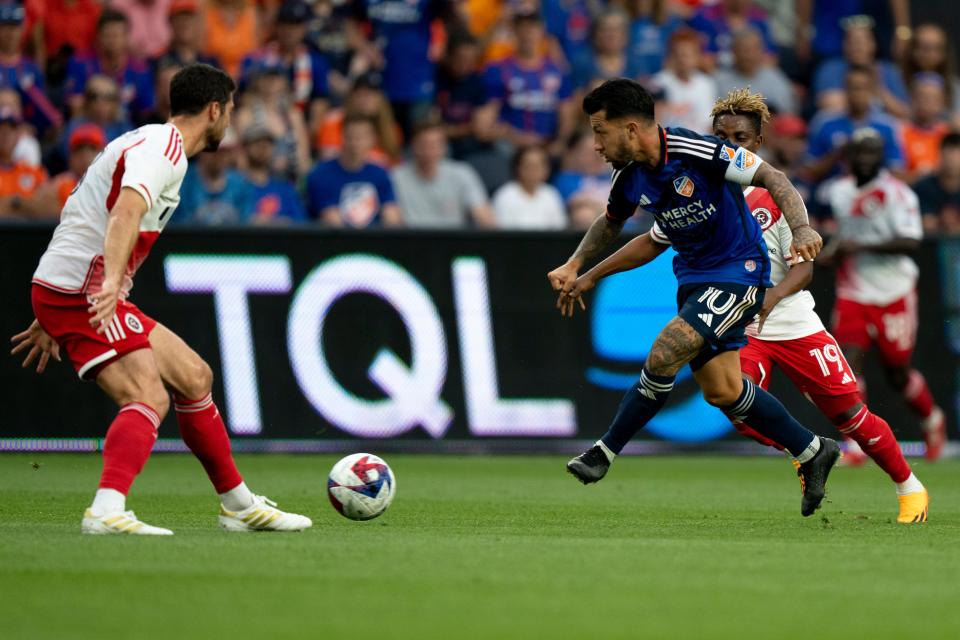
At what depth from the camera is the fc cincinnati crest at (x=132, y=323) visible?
730cm

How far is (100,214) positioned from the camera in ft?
24.3

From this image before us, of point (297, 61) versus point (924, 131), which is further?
point (924, 131)

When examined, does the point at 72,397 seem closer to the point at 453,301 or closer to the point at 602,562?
the point at 453,301

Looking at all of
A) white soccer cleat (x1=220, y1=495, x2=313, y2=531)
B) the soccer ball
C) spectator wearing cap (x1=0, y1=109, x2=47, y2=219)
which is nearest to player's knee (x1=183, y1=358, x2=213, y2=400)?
white soccer cleat (x1=220, y1=495, x2=313, y2=531)

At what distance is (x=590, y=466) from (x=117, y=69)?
9.26 meters

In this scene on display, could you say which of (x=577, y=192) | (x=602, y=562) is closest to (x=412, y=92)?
(x=577, y=192)

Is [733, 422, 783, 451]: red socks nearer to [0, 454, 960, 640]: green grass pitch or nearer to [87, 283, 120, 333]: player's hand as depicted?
[0, 454, 960, 640]: green grass pitch

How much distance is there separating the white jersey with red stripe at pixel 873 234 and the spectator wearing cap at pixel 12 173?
7.38m

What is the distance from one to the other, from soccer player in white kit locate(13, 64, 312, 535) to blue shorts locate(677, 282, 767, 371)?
7.63 feet

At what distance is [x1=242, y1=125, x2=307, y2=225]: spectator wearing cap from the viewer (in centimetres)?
1520

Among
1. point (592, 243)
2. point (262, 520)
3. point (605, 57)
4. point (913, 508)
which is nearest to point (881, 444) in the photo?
point (913, 508)

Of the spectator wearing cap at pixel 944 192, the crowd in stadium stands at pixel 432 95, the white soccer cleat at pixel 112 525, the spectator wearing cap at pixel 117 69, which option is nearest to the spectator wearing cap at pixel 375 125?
the crowd in stadium stands at pixel 432 95

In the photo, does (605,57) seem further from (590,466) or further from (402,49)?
(590,466)

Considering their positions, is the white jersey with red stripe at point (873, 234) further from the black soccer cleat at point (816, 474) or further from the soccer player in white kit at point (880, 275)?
the black soccer cleat at point (816, 474)
